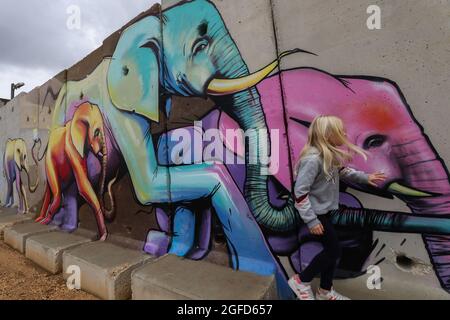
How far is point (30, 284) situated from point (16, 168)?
17.8ft

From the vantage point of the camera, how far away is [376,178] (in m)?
2.13

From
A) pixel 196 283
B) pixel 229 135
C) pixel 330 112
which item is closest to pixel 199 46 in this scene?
pixel 229 135

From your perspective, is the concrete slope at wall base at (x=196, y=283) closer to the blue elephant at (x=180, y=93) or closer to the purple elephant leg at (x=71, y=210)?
the blue elephant at (x=180, y=93)

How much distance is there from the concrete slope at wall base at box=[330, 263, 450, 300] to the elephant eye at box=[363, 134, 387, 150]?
2.89 feet

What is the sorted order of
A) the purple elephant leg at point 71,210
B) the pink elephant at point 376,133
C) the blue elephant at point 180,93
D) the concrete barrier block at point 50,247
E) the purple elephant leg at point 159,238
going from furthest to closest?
the purple elephant leg at point 71,210 < the concrete barrier block at point 50,247 < the purple elephant leg at point 159,238 < the blue elephant at point 180,93 < the pink elephant at point 376,133

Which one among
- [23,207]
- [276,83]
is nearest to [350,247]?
[276,83]

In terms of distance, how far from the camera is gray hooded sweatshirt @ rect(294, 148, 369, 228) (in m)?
2.06

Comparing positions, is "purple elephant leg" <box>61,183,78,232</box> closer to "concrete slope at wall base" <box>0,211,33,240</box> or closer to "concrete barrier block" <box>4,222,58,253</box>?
"concrete barrier block" <box>4,222,58,253</box>

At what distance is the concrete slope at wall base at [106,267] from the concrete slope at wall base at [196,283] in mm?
211

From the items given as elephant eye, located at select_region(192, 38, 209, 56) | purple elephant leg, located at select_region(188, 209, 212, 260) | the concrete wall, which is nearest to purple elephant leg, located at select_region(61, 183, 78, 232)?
the concrete wall

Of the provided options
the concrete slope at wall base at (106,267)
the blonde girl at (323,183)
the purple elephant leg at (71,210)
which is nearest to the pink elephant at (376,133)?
the blonde girl at (323,183)

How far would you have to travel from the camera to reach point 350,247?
232 cm

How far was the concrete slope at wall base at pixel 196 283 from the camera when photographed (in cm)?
230
